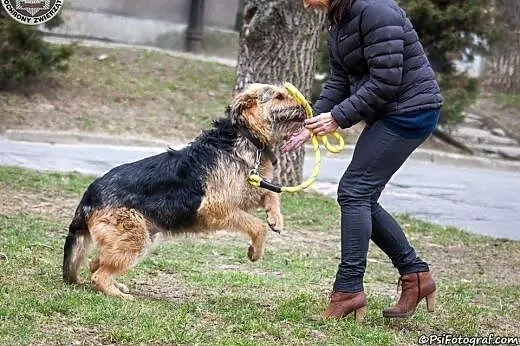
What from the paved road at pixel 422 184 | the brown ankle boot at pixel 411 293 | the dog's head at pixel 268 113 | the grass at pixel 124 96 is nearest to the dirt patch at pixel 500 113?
the paved road at pixel 422 184

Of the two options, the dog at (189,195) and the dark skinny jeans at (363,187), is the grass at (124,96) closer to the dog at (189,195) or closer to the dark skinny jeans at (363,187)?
the dog at (189,195)

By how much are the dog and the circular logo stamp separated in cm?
1136

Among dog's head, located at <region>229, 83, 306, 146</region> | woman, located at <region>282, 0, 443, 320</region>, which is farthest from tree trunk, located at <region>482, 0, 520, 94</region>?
woman, located at <region>282, 0, 443, 320</region>

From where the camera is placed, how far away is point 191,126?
17.7m

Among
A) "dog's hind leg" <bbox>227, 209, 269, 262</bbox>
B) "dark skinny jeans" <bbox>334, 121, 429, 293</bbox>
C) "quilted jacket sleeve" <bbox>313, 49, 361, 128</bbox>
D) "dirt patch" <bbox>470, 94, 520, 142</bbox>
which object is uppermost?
"quilted jacket sleeve" <bbox>313, 49, 361, 128</bbox>

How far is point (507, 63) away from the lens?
2519 centimetres

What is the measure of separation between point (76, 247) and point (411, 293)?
6.85 feet

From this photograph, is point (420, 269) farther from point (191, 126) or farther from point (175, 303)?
point (191, 126)

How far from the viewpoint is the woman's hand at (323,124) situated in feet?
17.3

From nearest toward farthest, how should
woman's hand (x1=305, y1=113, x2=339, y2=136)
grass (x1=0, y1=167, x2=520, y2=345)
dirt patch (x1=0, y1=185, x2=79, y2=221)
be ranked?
1. grass (x1=0, y1=167, x2=520, y2=345)
2. woman's hand (x1=305, y1=113, x2=339, y2=136)
3. dirt patch (x1=0, y1=185, x2=79, y2=221)

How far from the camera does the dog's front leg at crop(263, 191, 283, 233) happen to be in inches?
238

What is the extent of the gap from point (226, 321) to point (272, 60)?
19.4 feet

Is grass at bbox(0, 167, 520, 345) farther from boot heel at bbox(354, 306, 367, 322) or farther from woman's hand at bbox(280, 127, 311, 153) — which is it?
Answer: woman's hand at bbox(280, 127, 311, 153)

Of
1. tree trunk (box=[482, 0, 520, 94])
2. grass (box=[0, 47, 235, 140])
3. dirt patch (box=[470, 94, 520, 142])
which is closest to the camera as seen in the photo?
grass (box=[0, 47, 235, 140])
